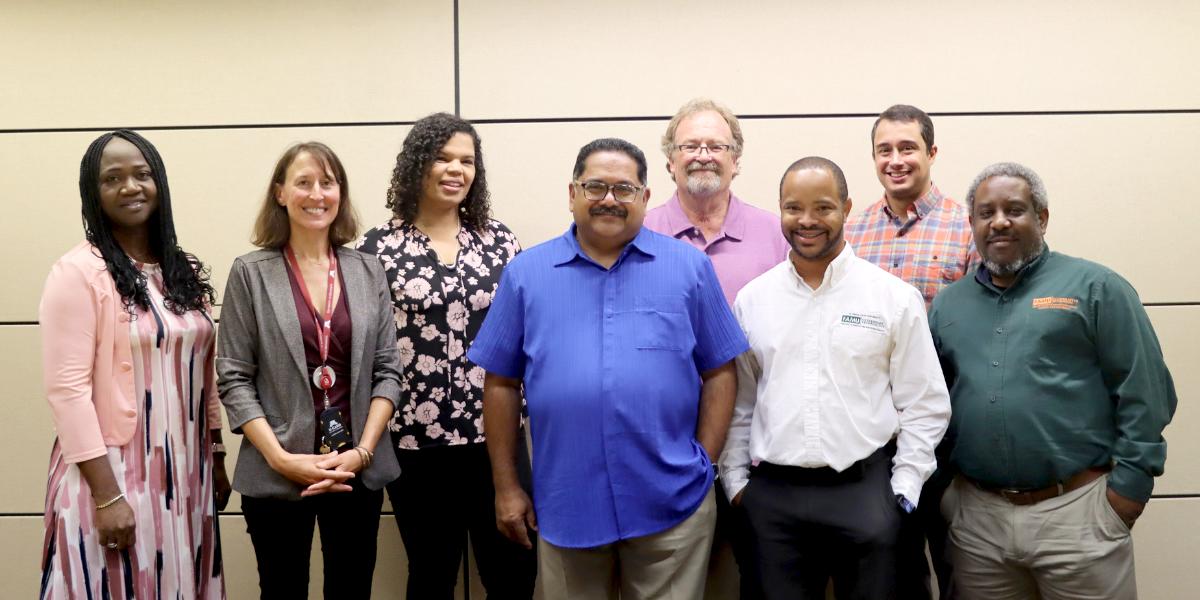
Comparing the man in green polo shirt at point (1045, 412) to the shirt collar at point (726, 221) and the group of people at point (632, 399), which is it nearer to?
the group of people at point (632, 399)

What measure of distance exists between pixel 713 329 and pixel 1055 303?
921 mm

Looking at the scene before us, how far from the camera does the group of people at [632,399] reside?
204 centimetres

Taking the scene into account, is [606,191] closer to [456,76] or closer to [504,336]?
[504,336]

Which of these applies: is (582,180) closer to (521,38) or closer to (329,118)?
(521,38)

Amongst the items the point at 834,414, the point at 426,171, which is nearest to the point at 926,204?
the point at 834,414

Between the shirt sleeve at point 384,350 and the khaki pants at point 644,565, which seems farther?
the shirt sleeve at point 384,350

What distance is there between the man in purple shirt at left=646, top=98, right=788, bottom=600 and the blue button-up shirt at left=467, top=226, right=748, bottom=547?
0.42 meters

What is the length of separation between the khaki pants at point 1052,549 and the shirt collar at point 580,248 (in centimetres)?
115

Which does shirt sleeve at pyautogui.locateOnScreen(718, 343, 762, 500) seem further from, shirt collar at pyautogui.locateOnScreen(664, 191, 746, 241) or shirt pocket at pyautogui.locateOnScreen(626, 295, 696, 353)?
shirt collar at pyautogui.locateOnScreen(664, 191, 746, 241)

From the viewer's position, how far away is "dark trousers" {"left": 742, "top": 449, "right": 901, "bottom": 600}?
201cm

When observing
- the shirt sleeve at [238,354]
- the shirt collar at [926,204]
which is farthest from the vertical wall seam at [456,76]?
the shirt collar at [926,204]

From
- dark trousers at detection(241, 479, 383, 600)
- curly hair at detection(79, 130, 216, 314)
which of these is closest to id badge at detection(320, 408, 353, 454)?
dark trousers at detection(241, 479, 383, 600)

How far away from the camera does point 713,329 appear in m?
2.10

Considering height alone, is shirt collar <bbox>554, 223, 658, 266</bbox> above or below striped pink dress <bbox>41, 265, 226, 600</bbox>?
above
